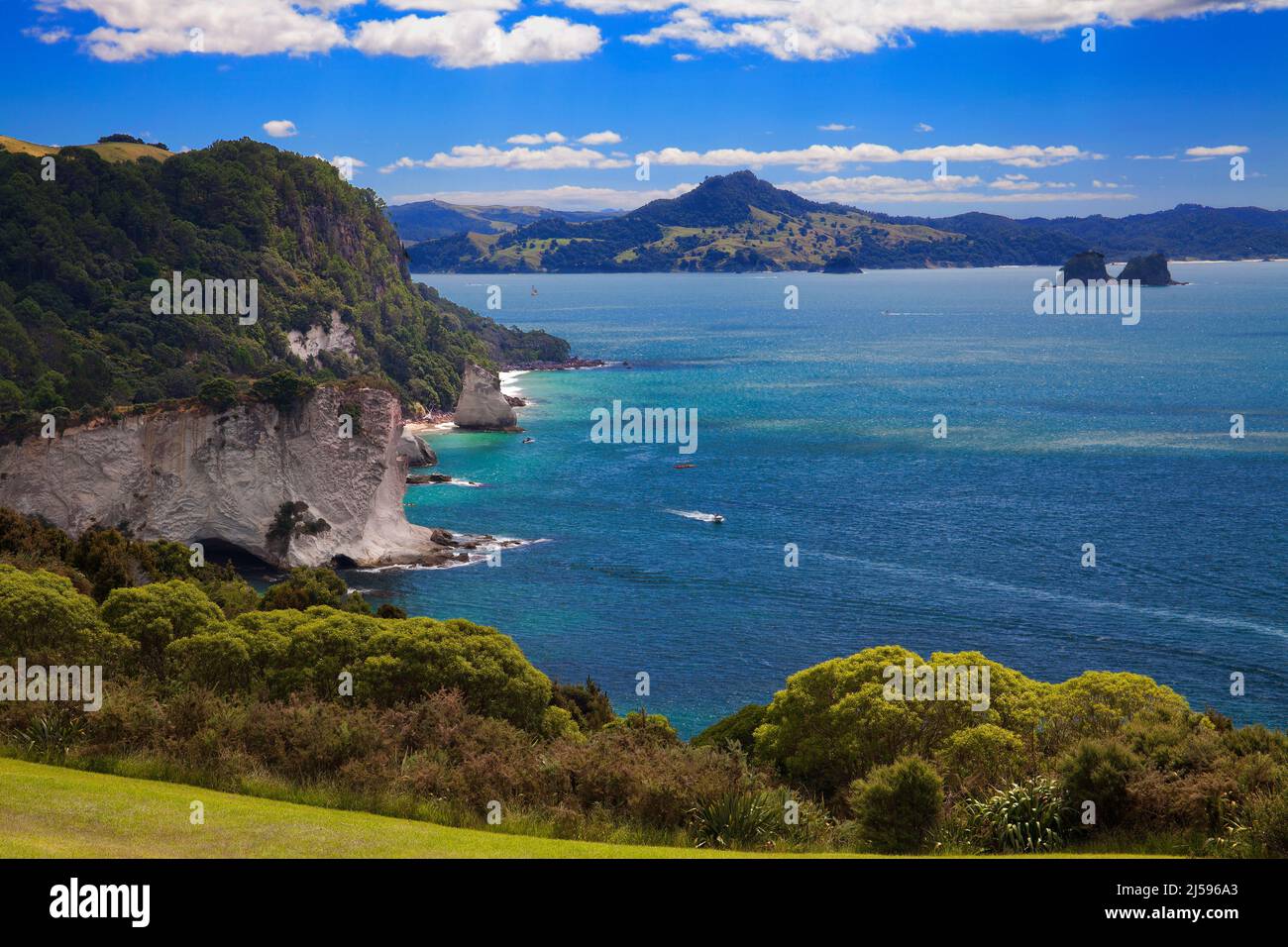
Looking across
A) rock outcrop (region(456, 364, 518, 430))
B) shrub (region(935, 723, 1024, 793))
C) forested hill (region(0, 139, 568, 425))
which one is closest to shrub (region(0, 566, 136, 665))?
shrub (region(935, 723, 1024, 793))

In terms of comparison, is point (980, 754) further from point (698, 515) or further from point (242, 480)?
point (698, 515)

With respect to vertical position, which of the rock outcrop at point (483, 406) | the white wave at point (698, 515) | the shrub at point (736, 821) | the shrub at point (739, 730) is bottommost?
the shrub at point (739, 730)

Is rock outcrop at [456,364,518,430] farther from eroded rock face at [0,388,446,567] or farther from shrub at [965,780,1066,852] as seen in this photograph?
shrub at [965,780,1066,852]

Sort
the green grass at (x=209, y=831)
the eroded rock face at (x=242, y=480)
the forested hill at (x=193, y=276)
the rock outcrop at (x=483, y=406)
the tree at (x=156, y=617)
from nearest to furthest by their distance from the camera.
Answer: the green grass at (x=209, y=831)
the tree at (x=156, y=617)
the eroded rock face at (x=242, y=480)
the forested hill at (x=193, y=276)
the rock outcrop at (x=483, y=406)

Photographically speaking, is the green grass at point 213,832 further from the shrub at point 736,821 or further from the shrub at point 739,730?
the shrub at point 739,730

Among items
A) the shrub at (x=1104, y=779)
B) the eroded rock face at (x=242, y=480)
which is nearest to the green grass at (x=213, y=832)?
the shrub at (x=1104, y=779)

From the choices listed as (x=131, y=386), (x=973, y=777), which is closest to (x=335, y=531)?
(x=131, y=386)
